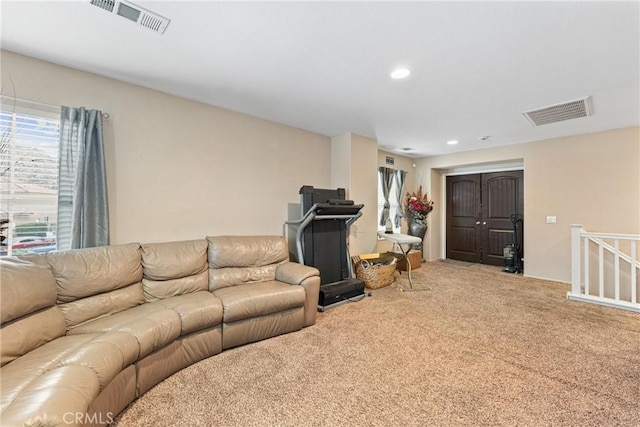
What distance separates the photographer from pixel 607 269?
4359 mm

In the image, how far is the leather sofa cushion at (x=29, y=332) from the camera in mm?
1528

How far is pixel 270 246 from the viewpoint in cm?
345

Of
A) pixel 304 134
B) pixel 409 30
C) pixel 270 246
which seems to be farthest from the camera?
pixel 304 134

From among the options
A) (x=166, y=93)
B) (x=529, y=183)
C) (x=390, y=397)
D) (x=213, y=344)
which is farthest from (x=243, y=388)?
(x=529, y=183)

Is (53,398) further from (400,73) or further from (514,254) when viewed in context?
(514,254)

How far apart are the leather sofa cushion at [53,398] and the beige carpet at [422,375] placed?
0.54 m

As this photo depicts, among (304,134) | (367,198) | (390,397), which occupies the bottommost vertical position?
(390,397)

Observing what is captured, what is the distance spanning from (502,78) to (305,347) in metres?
3.28

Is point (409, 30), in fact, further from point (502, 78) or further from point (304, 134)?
point (304, 134)

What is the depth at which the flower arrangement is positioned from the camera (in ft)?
20.5

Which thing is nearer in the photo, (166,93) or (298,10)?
(298,10)

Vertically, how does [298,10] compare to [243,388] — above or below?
above

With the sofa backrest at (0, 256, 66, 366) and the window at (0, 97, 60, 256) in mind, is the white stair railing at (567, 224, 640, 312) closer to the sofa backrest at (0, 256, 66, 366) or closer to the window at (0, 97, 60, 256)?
the sofa backrest at (0, 256, 66, 366)

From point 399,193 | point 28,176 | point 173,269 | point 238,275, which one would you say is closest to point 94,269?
point 173,269
